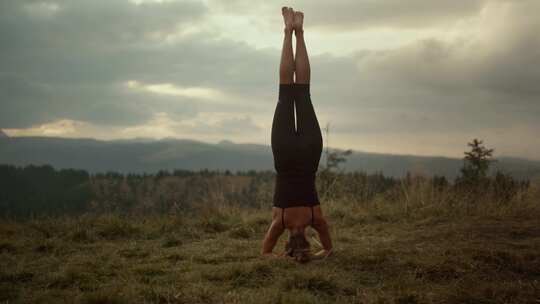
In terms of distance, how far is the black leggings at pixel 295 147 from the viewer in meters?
6.25

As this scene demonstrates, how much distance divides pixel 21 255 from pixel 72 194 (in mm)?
86563

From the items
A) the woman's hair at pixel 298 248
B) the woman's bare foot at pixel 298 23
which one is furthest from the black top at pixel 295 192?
the woman's bare foot at pixel 298 23

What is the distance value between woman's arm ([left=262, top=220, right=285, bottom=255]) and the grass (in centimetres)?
24

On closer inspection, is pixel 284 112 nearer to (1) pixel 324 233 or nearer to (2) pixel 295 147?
(2) pixel 295 147

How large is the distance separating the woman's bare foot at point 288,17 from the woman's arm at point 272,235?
A: 2.77 m

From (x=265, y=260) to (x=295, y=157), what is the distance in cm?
142

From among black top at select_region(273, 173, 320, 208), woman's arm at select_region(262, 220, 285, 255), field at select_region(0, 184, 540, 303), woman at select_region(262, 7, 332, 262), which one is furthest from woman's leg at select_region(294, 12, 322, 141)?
field at select_region(0, 184, 540, 303)

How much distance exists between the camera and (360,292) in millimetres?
4797

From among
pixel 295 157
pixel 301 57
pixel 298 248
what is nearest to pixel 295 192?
pixel 295 157

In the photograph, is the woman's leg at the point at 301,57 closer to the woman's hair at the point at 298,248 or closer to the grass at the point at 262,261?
the woman's hair at the point at 298,248

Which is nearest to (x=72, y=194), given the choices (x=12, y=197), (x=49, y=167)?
(x=12, y=197)

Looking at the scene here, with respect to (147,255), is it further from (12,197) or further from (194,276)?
(12,197)

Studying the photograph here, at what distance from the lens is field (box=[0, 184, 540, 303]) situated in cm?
472

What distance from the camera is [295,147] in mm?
6234
